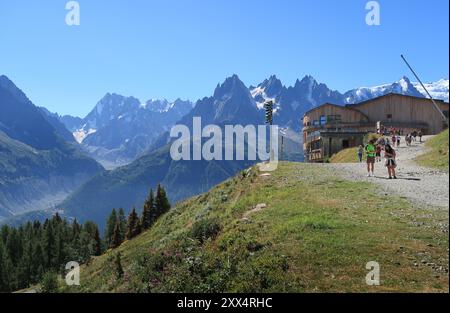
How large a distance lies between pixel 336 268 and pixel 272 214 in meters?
7.86

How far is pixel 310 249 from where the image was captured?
17.2 meters

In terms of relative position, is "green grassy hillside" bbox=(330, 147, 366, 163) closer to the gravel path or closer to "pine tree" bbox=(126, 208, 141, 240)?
the gravel path

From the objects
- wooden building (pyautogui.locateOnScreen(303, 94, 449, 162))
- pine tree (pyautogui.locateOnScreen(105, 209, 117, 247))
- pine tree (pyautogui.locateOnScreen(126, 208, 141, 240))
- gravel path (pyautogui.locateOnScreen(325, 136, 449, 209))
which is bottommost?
pine tree (pyautogui.locateOnScreen(105, 209, 117, 247))

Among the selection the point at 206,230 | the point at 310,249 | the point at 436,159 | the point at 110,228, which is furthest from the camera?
the point at 110,228

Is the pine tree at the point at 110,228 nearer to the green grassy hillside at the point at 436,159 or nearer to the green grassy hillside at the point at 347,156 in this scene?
the green grassy hillside at the point at 347,156

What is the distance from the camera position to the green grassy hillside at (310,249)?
48.8ft

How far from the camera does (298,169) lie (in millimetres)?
39312

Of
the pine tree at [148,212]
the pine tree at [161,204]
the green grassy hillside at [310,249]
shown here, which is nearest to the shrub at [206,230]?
the green grassy hillside at [310,249]

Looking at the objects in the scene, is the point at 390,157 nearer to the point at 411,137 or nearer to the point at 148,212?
the point at 411,137

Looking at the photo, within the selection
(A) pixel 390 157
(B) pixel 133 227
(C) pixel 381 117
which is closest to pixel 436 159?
(A) pixel 390 157

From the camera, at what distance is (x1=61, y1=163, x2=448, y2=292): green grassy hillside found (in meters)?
14.9

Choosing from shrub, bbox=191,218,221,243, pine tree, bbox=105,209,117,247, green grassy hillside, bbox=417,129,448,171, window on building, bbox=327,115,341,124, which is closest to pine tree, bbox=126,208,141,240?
pine tree, bbox=105,209,117,247

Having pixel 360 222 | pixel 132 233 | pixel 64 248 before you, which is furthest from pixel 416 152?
pixel 64 248
